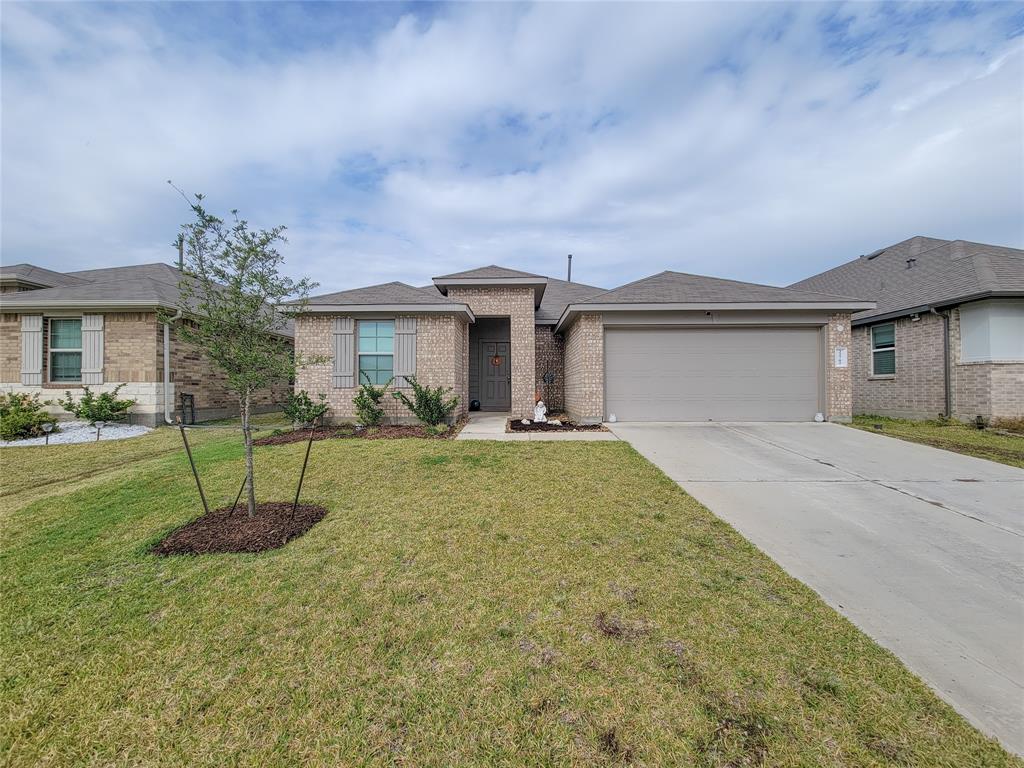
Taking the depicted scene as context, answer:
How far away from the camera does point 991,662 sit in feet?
6.47

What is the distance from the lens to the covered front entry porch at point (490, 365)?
1361 centimetres

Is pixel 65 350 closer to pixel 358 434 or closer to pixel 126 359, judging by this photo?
pixel 126 359

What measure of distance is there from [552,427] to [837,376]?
23.6 feet

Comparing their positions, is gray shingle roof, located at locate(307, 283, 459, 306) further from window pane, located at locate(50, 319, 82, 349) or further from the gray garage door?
window pane, located at locate(50, 319, 82, 349)

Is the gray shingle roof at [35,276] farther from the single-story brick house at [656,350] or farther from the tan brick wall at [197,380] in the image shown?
the single-story brick house at [656,350]

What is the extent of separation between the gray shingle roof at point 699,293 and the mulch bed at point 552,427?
3106mm

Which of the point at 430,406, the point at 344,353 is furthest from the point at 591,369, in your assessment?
the point at 344,353

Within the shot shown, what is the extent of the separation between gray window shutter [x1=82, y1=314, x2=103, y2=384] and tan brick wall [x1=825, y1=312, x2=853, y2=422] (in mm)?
18249

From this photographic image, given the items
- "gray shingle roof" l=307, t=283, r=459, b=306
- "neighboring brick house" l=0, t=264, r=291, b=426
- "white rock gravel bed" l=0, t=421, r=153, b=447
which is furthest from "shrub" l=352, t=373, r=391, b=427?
"neighboring brick house" l=0, t=264, r=291, b=426

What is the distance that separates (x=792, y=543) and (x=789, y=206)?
16.9 m

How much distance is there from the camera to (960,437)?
8133 mm

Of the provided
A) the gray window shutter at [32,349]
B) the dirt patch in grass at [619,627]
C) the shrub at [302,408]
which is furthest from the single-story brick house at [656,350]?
the dirt patch in grass at [619,627]

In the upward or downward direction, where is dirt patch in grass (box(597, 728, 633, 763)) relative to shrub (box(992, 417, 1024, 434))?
downward

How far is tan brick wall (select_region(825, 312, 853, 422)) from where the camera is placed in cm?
966
